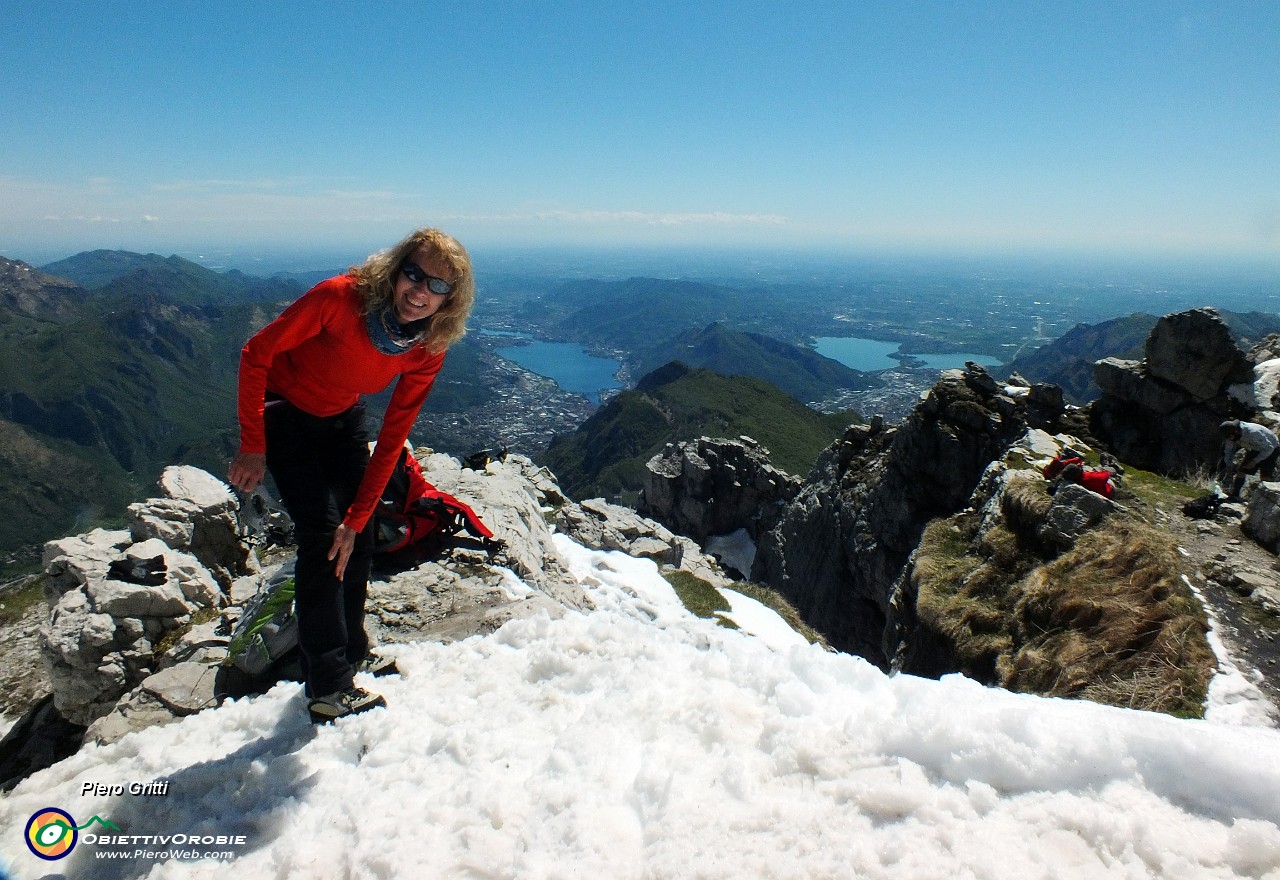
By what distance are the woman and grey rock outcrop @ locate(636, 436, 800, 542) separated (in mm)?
74876

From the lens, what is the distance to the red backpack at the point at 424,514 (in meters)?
11.4

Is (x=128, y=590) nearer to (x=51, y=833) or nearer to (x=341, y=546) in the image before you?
(x=51, y=833)

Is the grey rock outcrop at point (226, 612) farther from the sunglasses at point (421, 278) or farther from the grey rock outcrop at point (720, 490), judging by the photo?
the grey rock outcrop at point (720, 490)

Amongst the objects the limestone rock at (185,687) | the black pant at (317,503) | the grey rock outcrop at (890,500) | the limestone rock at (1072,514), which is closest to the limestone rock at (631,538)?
the grey rock outcrop at (890,500)

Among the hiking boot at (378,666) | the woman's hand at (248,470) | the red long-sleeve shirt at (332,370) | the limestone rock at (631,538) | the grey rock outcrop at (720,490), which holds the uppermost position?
the red long-sleeve shirt at (332,370)

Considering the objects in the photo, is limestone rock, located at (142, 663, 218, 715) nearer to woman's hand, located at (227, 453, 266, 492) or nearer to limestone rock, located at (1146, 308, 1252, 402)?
woman's hand, located at (227, 453, 266, 492)

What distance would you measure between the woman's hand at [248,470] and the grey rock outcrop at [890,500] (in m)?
30.6

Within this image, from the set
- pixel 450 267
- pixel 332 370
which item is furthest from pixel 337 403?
pixel 450 267

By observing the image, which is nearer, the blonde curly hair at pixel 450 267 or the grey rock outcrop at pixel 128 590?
the blonde curly hair at pixel 450 267

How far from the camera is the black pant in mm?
5652

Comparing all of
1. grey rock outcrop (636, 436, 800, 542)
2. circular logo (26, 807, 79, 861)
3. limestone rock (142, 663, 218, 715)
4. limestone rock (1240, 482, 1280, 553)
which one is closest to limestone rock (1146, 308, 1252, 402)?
limestone rock (1240, 482, 1280, 553)

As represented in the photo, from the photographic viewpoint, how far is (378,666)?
7.00 m

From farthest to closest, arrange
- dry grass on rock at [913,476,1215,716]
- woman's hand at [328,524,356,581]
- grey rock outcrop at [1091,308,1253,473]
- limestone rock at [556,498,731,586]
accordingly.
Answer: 1. limestone rock at [556,498,731,586]
2. grey rock outcrop at [1091,308,1253,473]
3. dry grass on rock at [913,476,1215,716]
4. woman's hand at [328,524,356,581]

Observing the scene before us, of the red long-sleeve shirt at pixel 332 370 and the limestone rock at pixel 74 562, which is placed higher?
the red long-sleeve shirt at pixel 332 370
